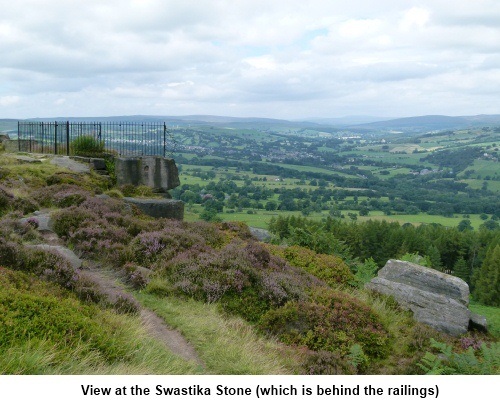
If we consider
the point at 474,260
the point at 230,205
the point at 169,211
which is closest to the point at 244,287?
the point at 169,211

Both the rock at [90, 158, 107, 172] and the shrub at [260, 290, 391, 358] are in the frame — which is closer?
the shrub at [260, 290, 391, 358]

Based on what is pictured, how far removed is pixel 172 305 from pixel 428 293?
6034mm

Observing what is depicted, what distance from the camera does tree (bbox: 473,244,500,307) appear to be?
5172 cm

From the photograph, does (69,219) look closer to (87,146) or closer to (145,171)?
(145,171)

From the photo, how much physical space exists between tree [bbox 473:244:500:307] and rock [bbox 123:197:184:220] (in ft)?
144

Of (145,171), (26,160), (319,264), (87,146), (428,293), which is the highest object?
(87,146)

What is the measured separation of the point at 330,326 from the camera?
8695mm

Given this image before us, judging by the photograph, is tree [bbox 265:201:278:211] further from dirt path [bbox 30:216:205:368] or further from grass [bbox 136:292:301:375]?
grass [bbox 136:292:301:375]

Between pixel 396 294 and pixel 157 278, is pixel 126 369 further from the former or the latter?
pixel 396 294

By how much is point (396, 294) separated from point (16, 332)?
854 centimetres

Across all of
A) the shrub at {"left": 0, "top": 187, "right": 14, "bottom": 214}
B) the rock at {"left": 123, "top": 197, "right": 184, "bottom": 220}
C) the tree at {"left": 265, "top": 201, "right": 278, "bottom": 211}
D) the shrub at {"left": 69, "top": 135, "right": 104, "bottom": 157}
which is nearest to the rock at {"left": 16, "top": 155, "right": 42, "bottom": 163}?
the shrub at {"left": 69, "top": 135, "right": 104, "bottom": 157}

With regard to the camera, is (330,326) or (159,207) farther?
(159,207)

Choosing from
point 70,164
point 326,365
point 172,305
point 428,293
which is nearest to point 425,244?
point 70,164

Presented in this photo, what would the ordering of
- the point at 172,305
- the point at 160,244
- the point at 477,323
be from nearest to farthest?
the point at 172,305 < the point at 477,323 < the point at 160,244
